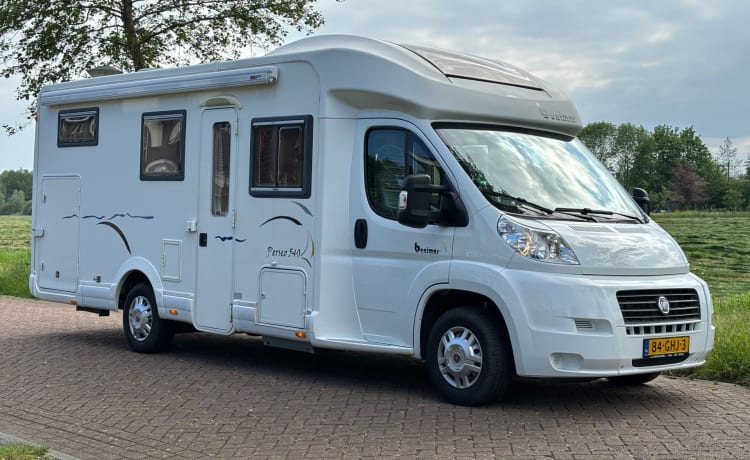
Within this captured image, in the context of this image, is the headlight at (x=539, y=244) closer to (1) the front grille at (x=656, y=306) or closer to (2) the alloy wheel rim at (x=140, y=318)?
(1) the front grille at (x=656, y=306)

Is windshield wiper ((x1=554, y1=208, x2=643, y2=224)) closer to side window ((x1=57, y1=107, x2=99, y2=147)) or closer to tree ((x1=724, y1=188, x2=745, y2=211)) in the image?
side window ((x1=57, y1=107, x2=99, y2=147))

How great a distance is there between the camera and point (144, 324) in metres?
10.7

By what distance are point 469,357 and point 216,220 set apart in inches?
130

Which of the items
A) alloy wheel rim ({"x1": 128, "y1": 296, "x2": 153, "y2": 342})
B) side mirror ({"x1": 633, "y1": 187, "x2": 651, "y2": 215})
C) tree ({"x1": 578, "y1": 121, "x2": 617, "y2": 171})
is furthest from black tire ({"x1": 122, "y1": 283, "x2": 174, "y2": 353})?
tree ({"x1": 578, "y1": 121, "x2": 617, "y2": 171})

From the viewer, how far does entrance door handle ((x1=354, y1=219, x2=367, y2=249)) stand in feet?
27.8

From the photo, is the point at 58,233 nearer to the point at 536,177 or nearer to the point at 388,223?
the point at 388,223

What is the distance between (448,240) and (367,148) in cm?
126

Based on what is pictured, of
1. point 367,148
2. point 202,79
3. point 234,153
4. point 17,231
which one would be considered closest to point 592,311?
point 367,148

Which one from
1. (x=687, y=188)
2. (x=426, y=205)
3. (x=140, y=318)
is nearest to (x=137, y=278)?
(x=140, y=318)

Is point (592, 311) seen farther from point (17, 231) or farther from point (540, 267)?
point (17, 231)

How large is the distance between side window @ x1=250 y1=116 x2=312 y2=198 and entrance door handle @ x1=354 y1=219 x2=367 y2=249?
58cm

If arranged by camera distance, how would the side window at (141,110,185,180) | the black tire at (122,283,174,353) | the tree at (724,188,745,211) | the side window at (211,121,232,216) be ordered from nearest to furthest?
1. the side window at (211,121,232,216)
2. the side window at (141,110,185,180)
3. the black tire at (122,283,174,353)
4. the tree at (724,188,745,211)

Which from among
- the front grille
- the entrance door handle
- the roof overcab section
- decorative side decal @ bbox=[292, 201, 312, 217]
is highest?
the roof overcab section

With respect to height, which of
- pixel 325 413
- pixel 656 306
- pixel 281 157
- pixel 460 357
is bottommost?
pixel 325 413
